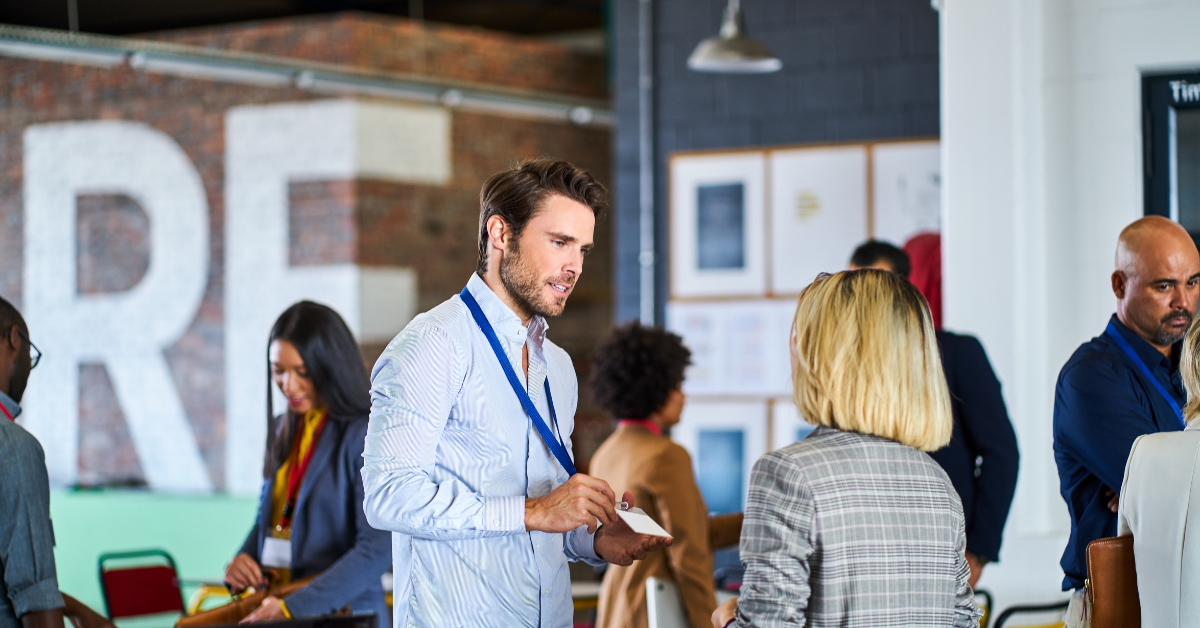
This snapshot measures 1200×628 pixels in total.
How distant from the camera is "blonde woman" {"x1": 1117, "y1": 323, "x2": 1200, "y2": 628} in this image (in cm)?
209

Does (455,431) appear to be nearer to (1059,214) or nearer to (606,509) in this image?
(606,509)

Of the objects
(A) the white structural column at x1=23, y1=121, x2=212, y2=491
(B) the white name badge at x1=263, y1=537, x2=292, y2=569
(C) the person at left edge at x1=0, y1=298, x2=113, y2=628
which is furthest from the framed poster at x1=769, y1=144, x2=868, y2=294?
(A) the white structural column at x1=23, y1=121, x2=212, y2=491

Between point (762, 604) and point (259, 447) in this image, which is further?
point (259, 447)

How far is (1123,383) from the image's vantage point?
2.60m

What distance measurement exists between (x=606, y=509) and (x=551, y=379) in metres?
0.36

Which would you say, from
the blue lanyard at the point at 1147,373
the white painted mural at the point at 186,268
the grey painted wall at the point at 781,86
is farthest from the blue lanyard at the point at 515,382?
the white painted mural at the point at 186,268

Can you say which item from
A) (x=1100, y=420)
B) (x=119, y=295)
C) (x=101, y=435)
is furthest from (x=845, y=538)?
(x=101, y=435)

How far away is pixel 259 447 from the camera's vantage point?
7691mm

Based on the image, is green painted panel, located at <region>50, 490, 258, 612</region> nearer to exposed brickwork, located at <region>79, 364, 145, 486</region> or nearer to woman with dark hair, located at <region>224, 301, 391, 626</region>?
exposed brickwork, located at <region>79, 364, 145, 486</region>

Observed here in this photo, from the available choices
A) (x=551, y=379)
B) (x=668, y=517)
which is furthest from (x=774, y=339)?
(x=551, y=379)

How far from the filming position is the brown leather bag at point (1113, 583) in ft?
7.39

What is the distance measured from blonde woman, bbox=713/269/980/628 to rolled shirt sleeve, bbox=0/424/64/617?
1.42 meters

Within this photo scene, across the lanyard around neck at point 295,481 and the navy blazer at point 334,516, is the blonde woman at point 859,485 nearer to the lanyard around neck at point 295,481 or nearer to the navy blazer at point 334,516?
the navy blazer at point 334,516

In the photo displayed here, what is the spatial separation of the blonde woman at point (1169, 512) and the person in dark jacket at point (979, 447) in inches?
46.4
